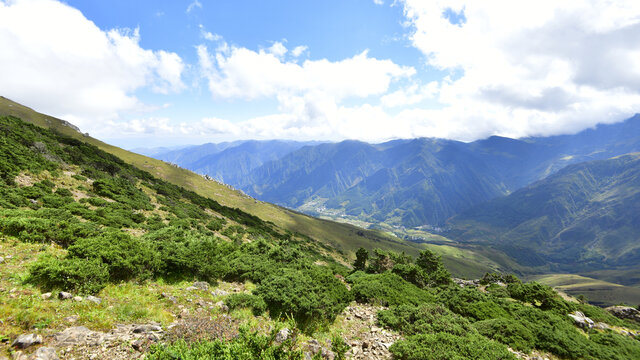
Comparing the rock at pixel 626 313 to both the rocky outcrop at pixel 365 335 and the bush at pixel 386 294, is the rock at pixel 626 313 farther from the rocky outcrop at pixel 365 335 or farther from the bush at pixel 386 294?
the rocky outcrop at pixel 365 335

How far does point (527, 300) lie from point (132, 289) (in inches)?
1522

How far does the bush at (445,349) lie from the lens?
1102 cm

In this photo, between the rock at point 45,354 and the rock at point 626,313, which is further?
the rock at point 626,313

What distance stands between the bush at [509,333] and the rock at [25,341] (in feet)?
71.2

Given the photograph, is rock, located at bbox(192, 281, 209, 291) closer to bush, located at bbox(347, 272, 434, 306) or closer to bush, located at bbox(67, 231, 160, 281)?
bush, located at bbox(67, 231, 160, 281)

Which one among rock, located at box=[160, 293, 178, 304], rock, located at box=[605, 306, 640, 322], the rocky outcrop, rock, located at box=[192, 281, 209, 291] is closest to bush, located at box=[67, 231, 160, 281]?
rock, located at box=[160, 293, 178, 304]

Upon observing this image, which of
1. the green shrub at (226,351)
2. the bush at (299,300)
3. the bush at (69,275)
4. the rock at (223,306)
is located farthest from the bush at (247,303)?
the bush at (69,275)

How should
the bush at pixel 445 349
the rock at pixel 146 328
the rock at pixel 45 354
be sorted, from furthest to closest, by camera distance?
the bush at pixel 445 349 → the rock at pixel 146 328 → the rock at pixel 45 354

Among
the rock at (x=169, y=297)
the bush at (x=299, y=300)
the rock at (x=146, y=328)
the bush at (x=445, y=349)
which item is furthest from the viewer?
the bush at (x=299, y=300)

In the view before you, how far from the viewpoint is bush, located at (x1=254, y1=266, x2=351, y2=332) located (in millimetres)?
13730

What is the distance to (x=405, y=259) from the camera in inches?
1757

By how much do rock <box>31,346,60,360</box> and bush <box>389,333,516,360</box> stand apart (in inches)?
495

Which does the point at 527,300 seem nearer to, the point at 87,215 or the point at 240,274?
the point at 240,274

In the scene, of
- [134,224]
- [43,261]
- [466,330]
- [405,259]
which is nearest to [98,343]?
[43,261]
